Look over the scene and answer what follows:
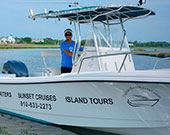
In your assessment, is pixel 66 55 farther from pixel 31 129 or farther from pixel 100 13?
pixel 31 129

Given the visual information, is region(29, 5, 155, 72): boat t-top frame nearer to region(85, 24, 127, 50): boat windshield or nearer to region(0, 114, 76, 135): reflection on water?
region(85, 24, 127, 50): boat windshield

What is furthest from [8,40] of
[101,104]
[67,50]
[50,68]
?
[101,104]

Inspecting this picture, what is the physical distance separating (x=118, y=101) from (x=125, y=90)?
26cm

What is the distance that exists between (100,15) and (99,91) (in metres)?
1.88

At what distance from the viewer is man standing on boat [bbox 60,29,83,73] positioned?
6.66m

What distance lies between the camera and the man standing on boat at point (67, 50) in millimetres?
6660

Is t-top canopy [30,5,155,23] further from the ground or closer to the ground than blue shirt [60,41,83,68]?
further from the ground

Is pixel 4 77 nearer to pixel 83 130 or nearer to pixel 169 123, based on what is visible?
pixel 83 130

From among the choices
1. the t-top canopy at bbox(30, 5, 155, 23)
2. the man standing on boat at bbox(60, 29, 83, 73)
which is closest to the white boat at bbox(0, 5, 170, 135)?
the t-top canopy at bbox(30, 5, 155, 23)

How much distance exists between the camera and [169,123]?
16.8ft

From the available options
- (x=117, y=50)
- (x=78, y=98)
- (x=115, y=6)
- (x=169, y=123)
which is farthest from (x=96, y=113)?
(x=115, y=6)

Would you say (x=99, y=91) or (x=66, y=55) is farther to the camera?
(x=66, y=55)

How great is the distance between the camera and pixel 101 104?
549cm

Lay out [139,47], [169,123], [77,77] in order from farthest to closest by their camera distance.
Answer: [139,47] < [77,77] < [169,123]
